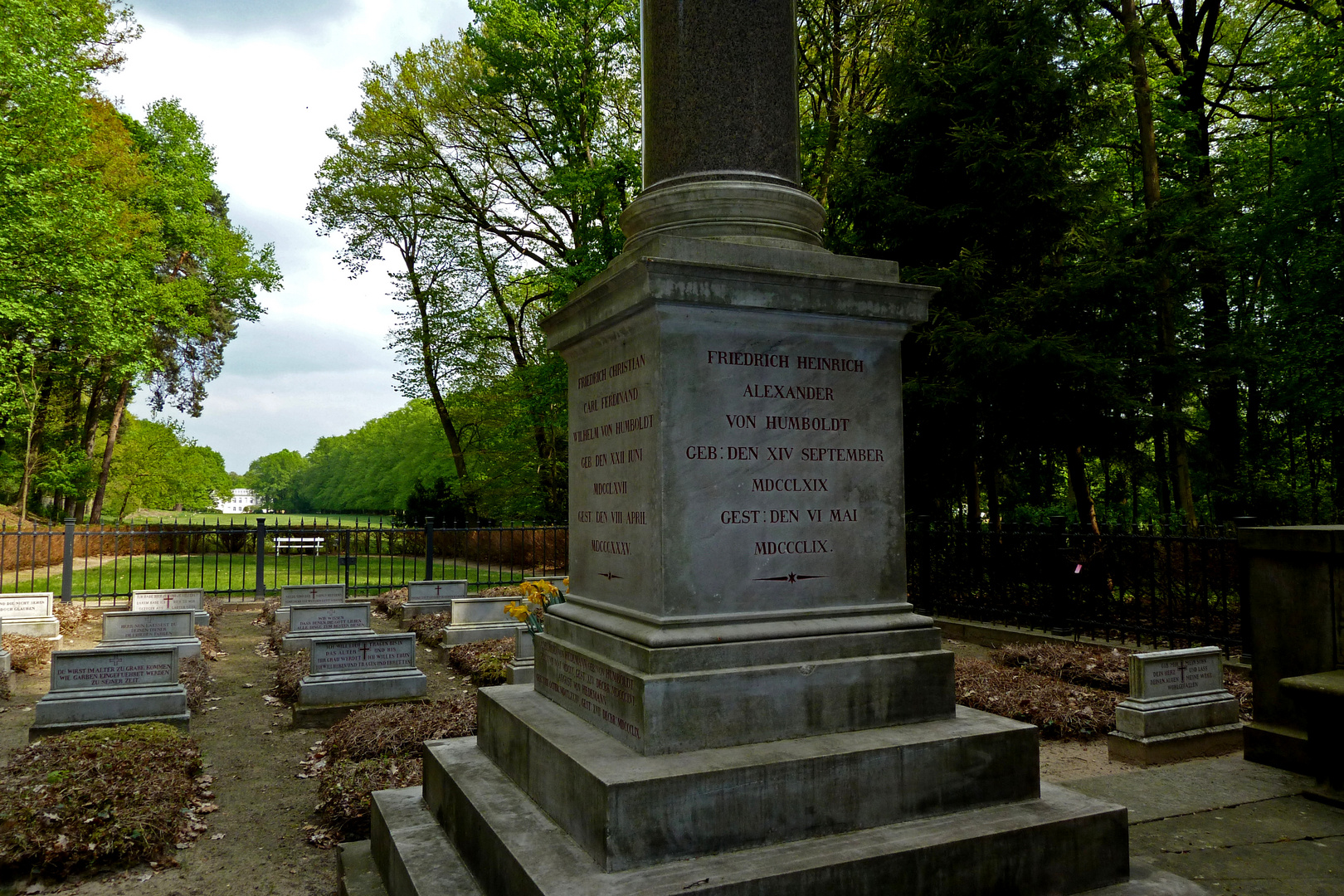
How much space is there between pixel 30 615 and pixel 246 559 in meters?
14.9

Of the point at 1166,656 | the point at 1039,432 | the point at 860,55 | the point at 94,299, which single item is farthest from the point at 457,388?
the point at 1166,656

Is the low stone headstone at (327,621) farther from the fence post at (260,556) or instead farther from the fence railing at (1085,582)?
the fence railing at (1085,582)

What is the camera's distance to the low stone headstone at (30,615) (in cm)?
1288

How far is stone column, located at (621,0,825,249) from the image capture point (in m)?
3.87

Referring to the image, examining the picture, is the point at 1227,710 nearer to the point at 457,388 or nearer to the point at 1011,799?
the point at 1011,799

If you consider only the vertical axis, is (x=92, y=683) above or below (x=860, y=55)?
below

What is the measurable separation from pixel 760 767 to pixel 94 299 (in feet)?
82.3

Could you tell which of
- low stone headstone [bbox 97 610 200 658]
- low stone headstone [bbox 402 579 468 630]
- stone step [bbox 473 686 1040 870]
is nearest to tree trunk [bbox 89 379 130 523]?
low stone headstone [bbox 402 579 468 630]

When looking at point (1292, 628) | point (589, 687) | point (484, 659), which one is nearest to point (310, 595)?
point (484, 659)

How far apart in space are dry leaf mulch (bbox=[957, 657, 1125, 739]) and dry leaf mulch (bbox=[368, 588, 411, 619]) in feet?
37.5

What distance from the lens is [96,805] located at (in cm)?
510

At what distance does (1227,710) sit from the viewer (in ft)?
22.4

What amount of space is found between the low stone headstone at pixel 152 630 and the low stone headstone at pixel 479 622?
352 cm

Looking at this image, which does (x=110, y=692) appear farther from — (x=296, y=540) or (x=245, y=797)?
(x=296, y=540)
